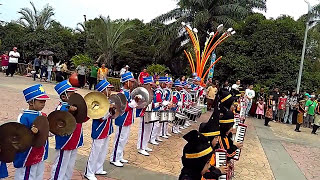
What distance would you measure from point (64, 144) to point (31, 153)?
0.81 m

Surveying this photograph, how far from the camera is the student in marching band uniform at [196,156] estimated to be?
11.1 ft

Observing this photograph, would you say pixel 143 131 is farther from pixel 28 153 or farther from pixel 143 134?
pixel 28 153

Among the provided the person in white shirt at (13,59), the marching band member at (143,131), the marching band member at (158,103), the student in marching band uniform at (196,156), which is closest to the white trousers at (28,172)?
the student in marching band uniform at (196,156)

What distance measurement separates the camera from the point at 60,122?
3816 millimetres

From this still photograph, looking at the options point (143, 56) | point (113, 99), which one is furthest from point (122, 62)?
point (113, 99)

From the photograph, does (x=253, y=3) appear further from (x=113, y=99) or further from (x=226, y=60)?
(x=113, y=99)

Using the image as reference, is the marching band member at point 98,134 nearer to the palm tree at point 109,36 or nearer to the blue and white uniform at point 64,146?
the blue and white uniform at point 64,146

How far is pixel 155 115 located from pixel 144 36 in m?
29.5

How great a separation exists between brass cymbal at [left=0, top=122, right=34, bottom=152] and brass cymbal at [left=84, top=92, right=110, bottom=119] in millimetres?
1438

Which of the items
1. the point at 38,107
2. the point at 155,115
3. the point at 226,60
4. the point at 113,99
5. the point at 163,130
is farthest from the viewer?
the point at 226,60

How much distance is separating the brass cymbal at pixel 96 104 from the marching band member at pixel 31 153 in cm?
86

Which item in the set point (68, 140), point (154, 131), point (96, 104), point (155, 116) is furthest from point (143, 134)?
point (68, 140)

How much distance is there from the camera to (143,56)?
33312 mm

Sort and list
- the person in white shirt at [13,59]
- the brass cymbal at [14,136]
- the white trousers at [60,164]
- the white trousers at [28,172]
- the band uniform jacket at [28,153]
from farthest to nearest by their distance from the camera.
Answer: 1. the person in white shirt at [13,59]
2. the white trousers at [60,164]
3. the white trousers at [28,172]
4. the band uniform jacket at [28,153]
5. the brass cymbal at [14,136]
